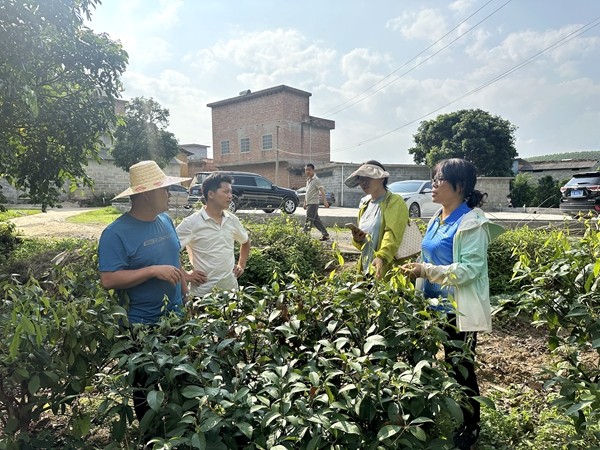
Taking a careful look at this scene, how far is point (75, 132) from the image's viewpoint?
23.5 ft

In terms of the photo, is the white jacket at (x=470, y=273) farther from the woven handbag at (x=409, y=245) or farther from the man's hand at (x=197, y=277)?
the man's hand at (x=197, y=277)

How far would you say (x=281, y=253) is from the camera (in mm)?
6398

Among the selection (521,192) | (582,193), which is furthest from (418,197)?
(521,192)

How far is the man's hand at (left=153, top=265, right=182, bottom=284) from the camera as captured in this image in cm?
216

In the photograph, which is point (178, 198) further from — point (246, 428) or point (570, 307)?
point (246, 428)

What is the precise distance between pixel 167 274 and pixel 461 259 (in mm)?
1455

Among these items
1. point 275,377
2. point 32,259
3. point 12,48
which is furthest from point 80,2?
point 275,377

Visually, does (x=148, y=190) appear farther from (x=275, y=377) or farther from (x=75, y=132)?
(x=75, y=132)

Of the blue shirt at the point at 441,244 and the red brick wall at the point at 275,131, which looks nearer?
the blue shirt at the point at 441,244

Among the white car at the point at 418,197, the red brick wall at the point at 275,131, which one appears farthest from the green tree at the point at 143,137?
the white car at the point at 418,197

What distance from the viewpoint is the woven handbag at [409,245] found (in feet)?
9.62

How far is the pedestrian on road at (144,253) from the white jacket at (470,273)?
130 centimetres

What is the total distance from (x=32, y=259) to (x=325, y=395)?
711cm

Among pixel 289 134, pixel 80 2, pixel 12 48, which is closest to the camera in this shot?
pixel 12 48
